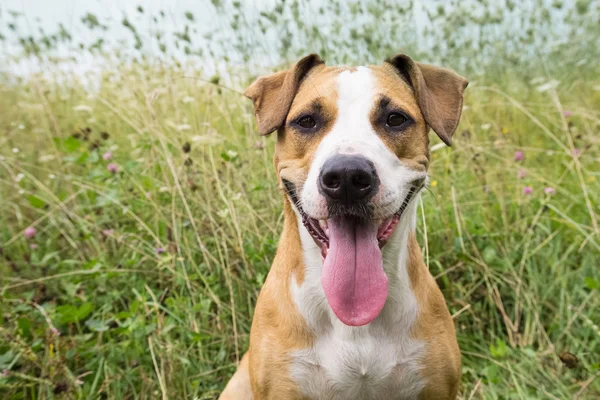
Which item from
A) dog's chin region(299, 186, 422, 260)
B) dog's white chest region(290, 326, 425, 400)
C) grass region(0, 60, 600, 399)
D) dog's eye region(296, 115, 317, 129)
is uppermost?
dog's eye region(296, 115, 317, 129)

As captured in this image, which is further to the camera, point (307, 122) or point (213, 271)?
point (213, 271)

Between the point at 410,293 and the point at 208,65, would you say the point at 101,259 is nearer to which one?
the point at 208,65

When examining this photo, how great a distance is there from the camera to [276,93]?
297 cm

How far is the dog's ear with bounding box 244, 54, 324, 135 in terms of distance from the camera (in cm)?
284

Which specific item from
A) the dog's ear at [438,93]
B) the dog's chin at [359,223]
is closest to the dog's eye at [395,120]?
the dog's ear at [438,93]

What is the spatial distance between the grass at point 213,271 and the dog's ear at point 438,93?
0.61 m

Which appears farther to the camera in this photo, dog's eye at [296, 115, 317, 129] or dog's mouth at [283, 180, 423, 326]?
dog's eye at [296, 115, 317, 129]

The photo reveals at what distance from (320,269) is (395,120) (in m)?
0.72

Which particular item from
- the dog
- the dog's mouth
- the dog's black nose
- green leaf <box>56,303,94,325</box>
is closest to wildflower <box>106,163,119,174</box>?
green leaf <box>56,303,94,325</box>

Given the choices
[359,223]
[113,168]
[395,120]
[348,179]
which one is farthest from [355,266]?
[113,168]

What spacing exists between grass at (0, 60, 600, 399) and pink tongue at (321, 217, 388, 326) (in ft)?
2.61

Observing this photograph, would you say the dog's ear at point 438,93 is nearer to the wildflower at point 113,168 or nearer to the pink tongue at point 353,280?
the pink tongue at point 353,280

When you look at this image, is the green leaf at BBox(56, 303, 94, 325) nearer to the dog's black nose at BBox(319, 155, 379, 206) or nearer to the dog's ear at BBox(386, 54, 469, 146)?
the dog's black nose at BBox(319, 155, 379, 206)

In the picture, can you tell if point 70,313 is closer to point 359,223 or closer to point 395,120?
point 359,223
